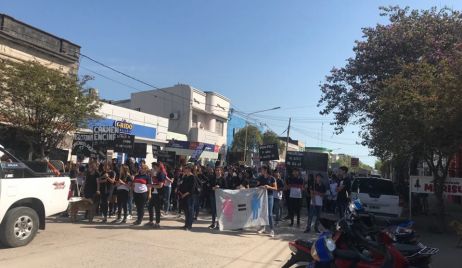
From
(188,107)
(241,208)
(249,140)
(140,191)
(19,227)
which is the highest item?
(188,107)

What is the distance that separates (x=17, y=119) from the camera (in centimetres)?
1814

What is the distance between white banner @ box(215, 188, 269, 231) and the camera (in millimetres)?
13195

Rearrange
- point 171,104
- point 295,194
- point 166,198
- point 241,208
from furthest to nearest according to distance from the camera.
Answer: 1. point 171,104
2. point 166,198
3. point 295,194
4. point 241,208

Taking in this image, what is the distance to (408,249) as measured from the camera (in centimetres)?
695

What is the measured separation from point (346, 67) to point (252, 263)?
17.4 metres

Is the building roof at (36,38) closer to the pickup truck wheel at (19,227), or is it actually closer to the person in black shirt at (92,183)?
the person in black shirt at (92,183)

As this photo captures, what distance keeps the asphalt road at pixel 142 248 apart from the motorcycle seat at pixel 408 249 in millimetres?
2833

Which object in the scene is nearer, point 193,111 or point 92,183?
point 92,183

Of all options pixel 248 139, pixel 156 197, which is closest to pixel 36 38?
pixel 156 197

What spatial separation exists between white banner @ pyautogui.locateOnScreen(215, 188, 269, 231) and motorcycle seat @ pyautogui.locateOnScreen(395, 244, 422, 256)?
654 centimetres

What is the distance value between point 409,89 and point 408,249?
8.89 metres

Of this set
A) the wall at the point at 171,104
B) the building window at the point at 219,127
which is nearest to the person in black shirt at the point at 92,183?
the wall at the point at 171,104

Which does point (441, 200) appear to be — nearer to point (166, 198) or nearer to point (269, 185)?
point (269, 185)

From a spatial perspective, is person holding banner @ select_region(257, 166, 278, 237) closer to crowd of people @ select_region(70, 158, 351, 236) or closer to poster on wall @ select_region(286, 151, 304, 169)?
crowd of people @ select_region(70, 158, 351, 236)
